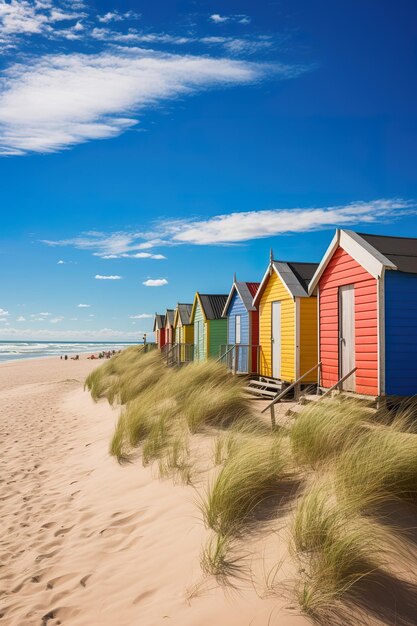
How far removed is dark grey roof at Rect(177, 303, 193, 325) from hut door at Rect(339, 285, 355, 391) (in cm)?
1980

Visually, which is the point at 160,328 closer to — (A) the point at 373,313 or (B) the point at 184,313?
(B) the point at 184,313

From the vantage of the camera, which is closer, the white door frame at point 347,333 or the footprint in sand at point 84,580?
the footprint in sand at point 84,580

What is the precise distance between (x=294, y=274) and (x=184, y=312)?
17.6 meters

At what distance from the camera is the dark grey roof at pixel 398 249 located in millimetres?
10720

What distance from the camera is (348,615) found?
348cm

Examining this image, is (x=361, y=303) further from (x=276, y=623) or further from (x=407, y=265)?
(x=276, y=623)

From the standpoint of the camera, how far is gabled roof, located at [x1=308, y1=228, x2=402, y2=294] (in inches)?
418

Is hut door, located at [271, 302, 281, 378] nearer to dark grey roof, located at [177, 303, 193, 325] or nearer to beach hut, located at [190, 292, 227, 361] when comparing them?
beach hut, located at [190, 292, 227, 361]

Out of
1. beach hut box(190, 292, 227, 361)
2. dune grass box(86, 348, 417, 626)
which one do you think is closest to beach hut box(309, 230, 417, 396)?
dune grass box(86, 348, 417, 626)

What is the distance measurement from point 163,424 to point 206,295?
19130 mm

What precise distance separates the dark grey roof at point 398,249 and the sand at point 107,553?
7223 millimetres

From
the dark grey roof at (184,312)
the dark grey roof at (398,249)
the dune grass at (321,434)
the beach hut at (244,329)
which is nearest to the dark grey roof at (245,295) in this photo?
the beach hut at (244,329)

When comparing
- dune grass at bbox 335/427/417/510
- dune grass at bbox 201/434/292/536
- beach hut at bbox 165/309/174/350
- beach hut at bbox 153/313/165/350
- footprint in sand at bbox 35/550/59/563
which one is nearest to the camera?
dune grass at bbox 335/427/417/510

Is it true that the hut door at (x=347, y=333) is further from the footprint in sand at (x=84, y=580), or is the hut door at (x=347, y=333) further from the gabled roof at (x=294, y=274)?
the footprint in sand at (x=84, y=580)
